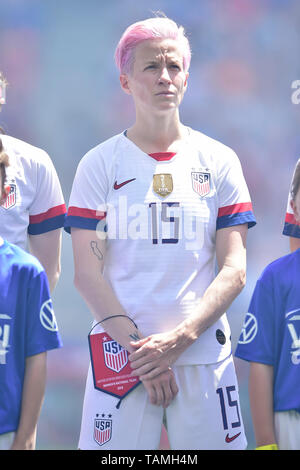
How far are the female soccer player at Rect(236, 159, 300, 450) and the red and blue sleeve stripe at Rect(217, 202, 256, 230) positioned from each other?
0.86ft

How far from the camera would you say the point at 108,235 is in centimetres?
266

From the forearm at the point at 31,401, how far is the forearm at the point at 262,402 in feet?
2.25

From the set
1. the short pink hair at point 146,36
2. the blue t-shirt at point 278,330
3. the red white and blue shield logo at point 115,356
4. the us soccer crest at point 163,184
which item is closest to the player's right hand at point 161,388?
the red white and blue shield logo at point 115,356

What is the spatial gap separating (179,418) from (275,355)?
399mm

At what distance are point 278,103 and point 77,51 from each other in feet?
4.09

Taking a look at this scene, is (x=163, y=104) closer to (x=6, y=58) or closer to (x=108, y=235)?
(x=108, y=235)

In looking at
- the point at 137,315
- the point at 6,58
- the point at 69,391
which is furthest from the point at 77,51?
the point at 137,315

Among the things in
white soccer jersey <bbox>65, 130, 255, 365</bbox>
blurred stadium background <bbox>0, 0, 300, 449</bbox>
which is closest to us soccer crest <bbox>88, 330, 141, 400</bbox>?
white soccer jersey <bbox>65, 130, 255, 365</bbox>

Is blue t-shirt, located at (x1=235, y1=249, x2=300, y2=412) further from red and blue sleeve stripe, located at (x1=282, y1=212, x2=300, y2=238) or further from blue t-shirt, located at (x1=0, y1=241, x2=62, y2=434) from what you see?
blue t-shirt, located at (x1=0, y1=241, x2=62, y2=434)

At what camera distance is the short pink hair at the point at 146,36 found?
2.71 metres

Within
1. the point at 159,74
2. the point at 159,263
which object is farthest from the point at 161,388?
the point at 159,74

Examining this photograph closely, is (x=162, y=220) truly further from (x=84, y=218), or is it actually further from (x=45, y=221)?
(x=45, y=221)

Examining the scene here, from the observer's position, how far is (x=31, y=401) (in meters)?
2.27

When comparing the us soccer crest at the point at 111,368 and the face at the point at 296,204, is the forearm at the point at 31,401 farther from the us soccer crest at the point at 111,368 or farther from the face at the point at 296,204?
the face at the point at 296,204
